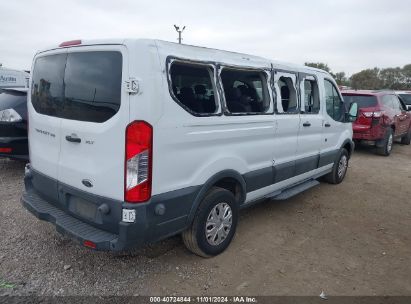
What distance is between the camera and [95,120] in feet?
9.00

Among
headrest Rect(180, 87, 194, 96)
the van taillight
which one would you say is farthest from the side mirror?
the van taillight

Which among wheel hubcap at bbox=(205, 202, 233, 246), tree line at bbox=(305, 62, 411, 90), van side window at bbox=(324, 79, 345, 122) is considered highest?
tree line at bbox=(305, 62, 411, 90)

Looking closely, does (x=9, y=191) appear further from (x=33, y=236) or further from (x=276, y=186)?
(x=276, y=186)

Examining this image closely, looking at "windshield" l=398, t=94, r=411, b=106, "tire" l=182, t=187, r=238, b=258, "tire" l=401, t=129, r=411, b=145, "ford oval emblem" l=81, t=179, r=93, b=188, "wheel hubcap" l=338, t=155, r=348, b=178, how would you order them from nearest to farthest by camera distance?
1. "ford oval emblem" l=81, t=179, r=93, b=188
2. "tire" l=182, t=187, r=238, b=258
3. "wheel hubcap" l=338, t=155, r=348, b=178
4. "tire" l=401, t=129, r=411, b=145
5. "windshield" l=398, t=94, r=411, b=106

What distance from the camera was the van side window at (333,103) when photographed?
5.40m

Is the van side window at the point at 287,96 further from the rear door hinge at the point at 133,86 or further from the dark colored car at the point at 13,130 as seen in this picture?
the dark colored car at the point at 13,130

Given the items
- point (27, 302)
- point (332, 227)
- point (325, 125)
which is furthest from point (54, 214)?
point (325, 125)

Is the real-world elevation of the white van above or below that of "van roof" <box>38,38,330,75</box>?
below

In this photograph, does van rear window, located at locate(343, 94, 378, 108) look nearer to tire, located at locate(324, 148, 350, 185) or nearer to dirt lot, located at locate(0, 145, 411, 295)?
tire, located at locate(324, 148, 350, 185)

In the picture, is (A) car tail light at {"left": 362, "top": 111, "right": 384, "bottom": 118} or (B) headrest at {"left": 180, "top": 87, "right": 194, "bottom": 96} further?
(A) car tail light at {"left": 362, "top": 111, "right": 384, "bottom": 118}

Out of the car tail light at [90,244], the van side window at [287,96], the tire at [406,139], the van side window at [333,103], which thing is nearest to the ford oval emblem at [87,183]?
the car tail light at [90,244]

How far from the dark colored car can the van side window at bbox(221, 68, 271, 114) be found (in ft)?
12.4

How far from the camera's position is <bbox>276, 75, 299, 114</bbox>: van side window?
4.15 m

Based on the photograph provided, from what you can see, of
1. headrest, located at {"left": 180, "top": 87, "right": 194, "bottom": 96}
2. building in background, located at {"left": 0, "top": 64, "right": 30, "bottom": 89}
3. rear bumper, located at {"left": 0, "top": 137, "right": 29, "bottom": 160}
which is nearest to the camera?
headrest, located at {"left": 180, "top": 87, "right": 194, "bottom": 96}
